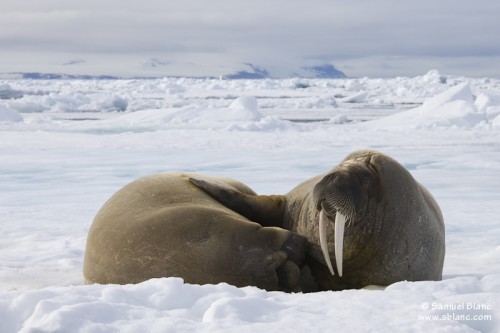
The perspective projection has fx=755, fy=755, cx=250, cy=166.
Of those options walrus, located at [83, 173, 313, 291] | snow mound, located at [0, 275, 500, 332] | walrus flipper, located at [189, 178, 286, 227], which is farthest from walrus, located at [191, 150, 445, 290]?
snow mound, located at [0, 275, 500, 332]

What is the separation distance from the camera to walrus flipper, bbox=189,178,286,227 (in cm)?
397

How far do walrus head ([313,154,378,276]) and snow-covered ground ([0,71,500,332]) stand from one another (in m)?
0.45

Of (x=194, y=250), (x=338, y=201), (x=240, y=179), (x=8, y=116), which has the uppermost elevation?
(x=338, y=201)

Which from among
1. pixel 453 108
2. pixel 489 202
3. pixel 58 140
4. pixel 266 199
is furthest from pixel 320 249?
pixel 453 108

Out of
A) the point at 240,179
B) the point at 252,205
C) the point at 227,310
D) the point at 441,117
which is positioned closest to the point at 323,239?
the point at 252,205

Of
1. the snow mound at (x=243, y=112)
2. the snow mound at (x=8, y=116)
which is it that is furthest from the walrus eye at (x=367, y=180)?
the snow mound at (x=8, y=116)

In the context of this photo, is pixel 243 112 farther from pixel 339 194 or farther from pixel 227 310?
pixel 227 310

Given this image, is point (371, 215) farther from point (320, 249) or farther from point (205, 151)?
point (205, 151)

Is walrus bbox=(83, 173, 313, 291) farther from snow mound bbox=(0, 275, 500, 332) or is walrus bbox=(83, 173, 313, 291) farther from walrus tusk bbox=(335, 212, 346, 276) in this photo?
snow mound bbox=(0, 275, 500, 332)

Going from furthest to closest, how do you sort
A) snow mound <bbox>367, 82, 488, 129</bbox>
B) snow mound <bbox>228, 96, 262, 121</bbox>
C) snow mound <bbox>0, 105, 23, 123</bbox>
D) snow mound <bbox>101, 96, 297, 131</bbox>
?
snow mound <bbox>0, 105, 23, 123</bbox>
snow mound <bbox>228, 96, 262, 121</bbox>
snow mound <bbox>101, 96, 297, 131</bbox>
snow mound <bbox>367, 82, 488, 129</bbox>

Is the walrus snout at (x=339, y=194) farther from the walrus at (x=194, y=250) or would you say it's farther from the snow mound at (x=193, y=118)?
the snow mound at (x=193, y=118)

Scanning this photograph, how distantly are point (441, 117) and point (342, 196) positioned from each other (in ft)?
48.1

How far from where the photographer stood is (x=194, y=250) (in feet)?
11.3

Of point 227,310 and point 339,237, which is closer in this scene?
point 227,310
